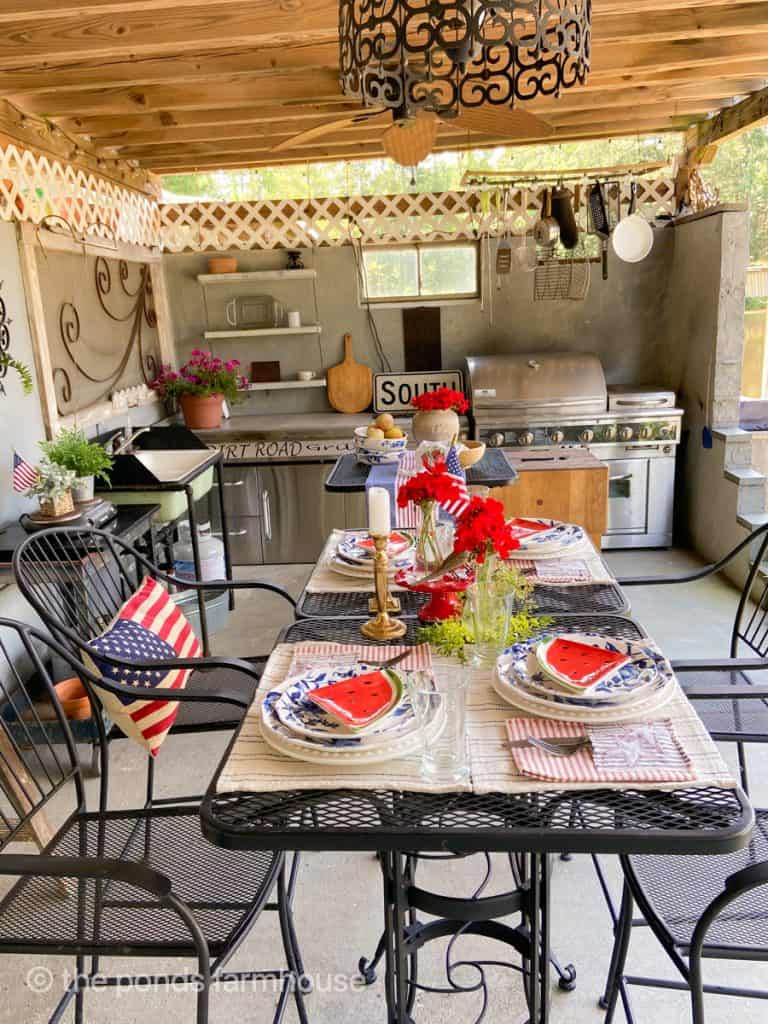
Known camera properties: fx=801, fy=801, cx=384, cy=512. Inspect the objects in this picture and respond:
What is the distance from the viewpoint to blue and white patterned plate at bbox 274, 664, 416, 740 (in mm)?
1249

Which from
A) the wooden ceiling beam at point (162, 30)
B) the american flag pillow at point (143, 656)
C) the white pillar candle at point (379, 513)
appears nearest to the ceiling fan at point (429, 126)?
the wooden ceiling beam at point (162, 30)

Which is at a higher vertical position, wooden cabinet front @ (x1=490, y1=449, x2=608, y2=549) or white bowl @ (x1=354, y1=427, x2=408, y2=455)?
white bowl @ (x1=354, y1=427, x2=408, y2=455)

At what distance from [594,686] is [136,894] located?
1.02 meters

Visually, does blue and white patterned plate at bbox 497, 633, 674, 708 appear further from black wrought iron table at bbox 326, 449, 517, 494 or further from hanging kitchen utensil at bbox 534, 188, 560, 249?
hanging kitchen utensil at bbox 534, 188, 560, 249

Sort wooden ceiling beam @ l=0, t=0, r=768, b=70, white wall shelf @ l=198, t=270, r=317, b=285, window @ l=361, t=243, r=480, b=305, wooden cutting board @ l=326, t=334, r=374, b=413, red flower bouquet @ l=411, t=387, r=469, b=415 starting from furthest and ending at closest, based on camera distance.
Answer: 1. wooden cutting board @ l=326, t=334, r=374, b=413
2. window @ l=361, t=243, r=480, b=305
3. white wall shelf @ l=198, t=270, r=317, b=285
4. red flower bouquet @ l=411, t=387, r=469, b=415
5. wooden ceiling beam @ l=0, t=0, r=768, b=70

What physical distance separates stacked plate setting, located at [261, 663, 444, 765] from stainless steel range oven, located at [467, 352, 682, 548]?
359 cm

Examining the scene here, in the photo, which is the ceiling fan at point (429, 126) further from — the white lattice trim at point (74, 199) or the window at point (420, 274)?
the window at point (420, 274)

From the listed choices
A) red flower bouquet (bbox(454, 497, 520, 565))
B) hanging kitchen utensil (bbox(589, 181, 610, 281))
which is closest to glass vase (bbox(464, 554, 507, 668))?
red flower bouquet (bbox(454, 497, 520, 565))

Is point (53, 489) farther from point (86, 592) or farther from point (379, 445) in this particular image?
point (379, 445)

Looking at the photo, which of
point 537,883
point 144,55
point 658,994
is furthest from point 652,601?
point 144,55

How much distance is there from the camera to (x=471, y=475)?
10.3 ft

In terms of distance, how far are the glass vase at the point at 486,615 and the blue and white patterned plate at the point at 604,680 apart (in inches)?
1.8

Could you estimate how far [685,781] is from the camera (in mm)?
1140

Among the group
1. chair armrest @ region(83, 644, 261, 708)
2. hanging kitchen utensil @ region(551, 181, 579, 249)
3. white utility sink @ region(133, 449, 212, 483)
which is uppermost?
hanging kitchen utensil @ region(551, 181, 579, 249)
